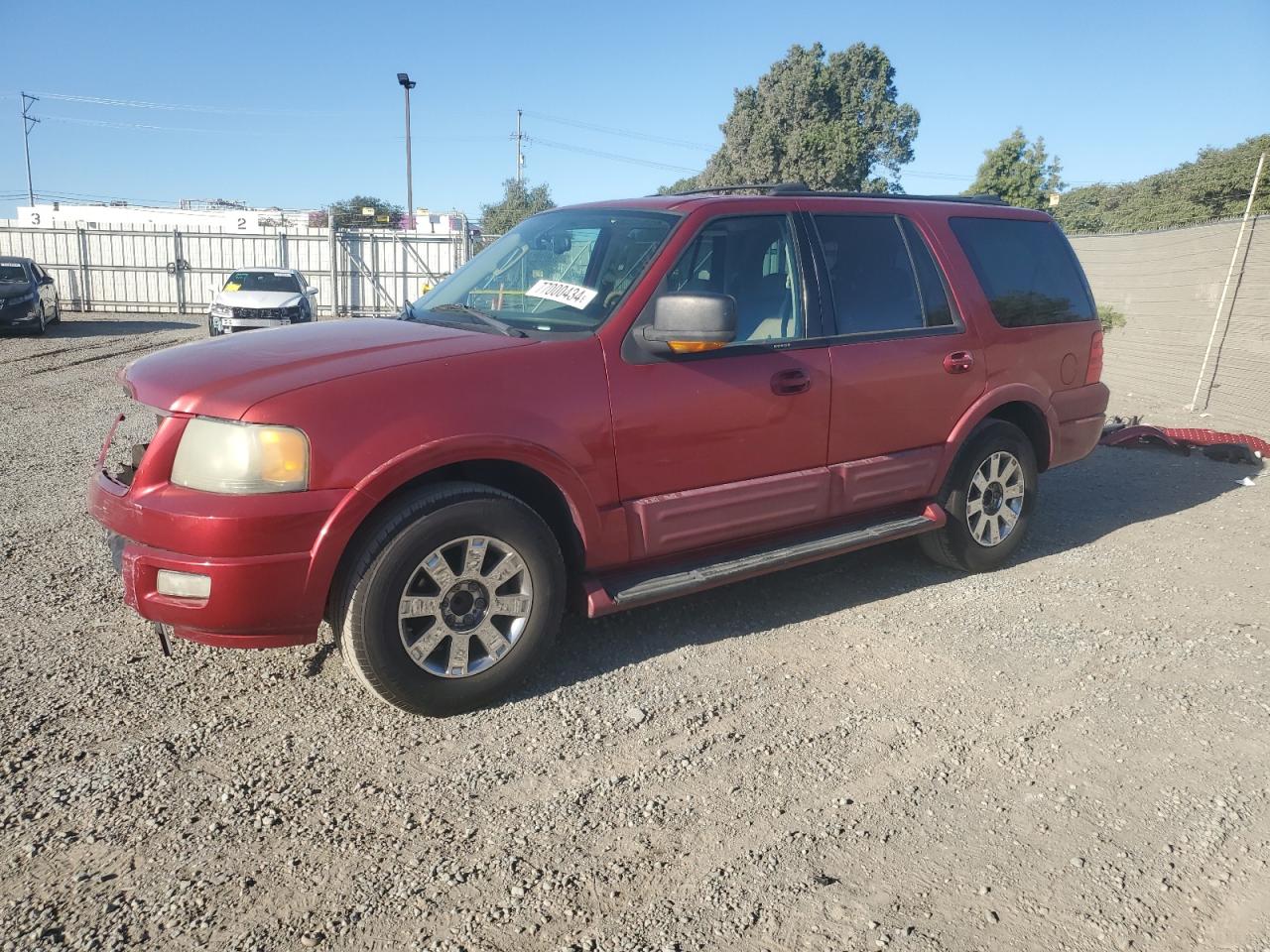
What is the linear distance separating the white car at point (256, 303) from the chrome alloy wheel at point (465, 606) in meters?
15.6

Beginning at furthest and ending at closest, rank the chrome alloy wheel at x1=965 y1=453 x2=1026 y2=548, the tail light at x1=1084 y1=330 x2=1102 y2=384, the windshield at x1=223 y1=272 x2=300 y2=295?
the windshield at x1=223 y1=272 x2=300 y2=295 < the tail light at x1=1084 y1=330 x2=1102 y2=384 < the chrome alloy wheel at x1=965 y1=453 x2=1026 y2=548

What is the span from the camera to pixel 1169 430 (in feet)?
28.5

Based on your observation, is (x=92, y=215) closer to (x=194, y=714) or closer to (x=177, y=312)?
(x=177, y=312)

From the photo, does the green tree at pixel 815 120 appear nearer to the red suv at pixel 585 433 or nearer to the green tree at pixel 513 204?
the green tree at pixel 513 204

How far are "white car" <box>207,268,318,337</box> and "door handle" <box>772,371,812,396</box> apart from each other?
15.4 m

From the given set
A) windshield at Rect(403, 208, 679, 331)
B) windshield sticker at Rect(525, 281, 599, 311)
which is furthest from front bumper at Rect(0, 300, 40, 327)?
windshield sticker at Rect(525, 281, 599, 311)

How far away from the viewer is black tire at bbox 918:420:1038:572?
16.2 feet

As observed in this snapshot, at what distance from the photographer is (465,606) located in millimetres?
3412

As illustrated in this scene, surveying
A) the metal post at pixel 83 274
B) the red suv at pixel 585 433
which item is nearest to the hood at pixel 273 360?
the red suv at pixel 585 433

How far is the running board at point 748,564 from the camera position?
12.0 feet

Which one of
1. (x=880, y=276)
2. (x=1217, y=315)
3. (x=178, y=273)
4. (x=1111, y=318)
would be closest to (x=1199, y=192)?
(x=1111, y=318)

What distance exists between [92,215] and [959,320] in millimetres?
66413

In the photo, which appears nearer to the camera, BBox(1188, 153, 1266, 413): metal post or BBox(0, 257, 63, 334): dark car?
BBox(1188, 153, 1266, 413): metal post

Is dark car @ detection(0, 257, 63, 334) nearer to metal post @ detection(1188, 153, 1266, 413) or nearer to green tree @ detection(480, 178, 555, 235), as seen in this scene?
metal post @ detection(1188, 153, 1266, 413)
